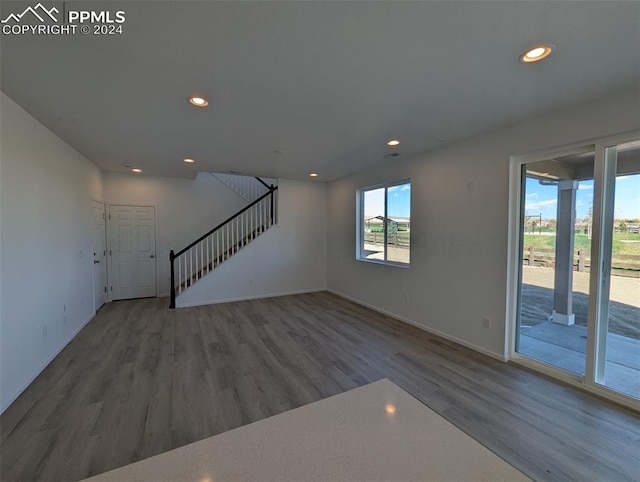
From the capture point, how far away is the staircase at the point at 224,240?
580 centimetres

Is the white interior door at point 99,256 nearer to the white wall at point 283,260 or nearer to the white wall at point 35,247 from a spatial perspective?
the white wall at point 35,247

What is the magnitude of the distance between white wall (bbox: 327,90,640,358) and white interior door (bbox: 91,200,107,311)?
5122 millimetres

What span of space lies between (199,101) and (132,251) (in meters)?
4.74

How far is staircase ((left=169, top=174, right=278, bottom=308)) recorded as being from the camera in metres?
5.80

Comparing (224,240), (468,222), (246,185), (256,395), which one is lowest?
(256,395)

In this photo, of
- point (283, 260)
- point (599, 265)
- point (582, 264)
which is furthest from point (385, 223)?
point (599, 265)

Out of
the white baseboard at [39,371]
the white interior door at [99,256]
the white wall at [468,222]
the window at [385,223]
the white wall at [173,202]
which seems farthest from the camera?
the white wall at [173,202]

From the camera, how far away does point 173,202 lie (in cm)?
634

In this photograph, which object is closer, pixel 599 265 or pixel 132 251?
pixel 599 265

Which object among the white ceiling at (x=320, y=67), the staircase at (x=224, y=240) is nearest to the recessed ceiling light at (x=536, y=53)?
the white ceiling at (x=320, y=67)

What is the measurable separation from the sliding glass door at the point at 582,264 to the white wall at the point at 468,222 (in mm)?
178

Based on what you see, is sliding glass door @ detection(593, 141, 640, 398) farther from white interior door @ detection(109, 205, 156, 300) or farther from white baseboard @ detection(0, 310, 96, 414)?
white interior door @ detection(109, 205, 156, 300)

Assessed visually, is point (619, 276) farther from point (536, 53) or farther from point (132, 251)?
point (132, 251)

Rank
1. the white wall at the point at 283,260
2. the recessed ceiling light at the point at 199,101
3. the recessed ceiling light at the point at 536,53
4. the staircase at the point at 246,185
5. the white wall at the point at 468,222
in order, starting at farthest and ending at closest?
the staircase at the point at 246,185 → the white wall at the point at 283,260 → the white wall at the point at 468,222 → the recessed ceiling light at the point at 199,101 → the recessed ceiling light at the point at 536,53
